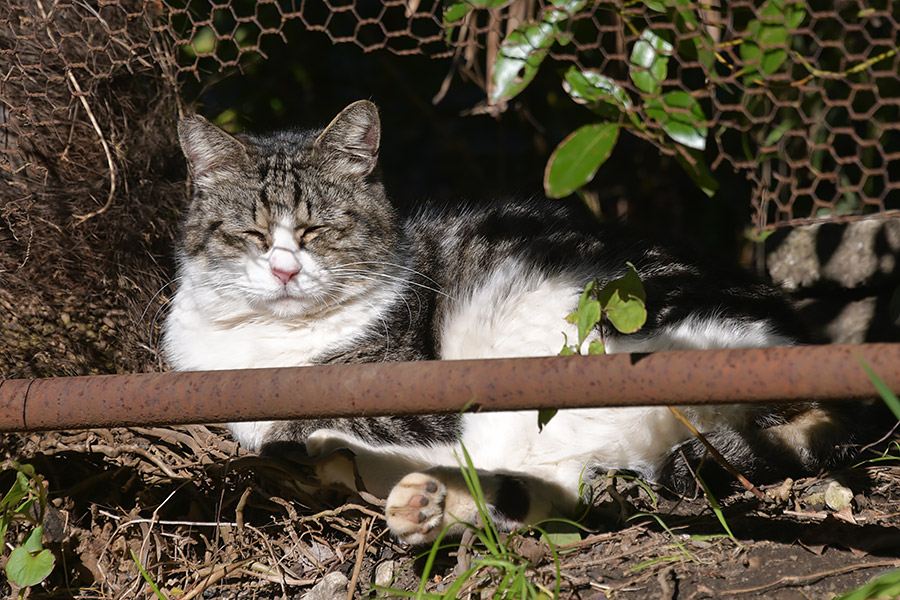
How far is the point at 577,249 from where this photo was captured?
7.26 ft

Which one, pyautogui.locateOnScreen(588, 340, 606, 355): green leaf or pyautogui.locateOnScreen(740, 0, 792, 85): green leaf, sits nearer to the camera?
pyautogui.locateOnScreen(588, 340, 606, 355): green leaf

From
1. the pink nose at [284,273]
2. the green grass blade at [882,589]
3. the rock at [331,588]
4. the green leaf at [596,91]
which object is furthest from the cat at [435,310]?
the green grass blade at [882,589]

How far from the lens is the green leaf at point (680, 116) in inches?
67.6

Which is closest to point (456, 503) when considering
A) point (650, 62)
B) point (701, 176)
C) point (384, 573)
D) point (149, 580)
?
point (384, 573)

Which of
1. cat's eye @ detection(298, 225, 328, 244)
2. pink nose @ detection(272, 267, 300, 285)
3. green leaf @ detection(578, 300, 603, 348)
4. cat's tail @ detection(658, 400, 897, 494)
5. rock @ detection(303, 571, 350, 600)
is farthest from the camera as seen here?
cat's eye @ detection(298, 225, 328, 244)

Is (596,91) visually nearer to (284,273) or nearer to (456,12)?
(456,12)

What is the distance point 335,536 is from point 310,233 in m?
0.81

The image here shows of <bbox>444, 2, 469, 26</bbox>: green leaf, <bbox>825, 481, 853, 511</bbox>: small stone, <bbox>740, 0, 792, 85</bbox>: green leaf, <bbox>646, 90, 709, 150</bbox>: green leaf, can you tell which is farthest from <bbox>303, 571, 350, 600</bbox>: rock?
<bbox>740, 0, 792, 85</bbox>: green leaf

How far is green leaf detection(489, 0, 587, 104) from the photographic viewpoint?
1.82m

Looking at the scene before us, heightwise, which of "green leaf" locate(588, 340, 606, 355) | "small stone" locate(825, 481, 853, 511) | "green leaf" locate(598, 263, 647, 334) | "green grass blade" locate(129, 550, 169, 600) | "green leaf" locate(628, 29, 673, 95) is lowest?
"green grass blade" locate(129, 550, 169, 600)

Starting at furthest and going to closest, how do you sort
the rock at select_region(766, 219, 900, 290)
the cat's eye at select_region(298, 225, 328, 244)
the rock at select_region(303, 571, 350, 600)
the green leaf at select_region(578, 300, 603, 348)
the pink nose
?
1. the rock at select_region(766, 219, 900, 290)
2. the cat's eye at select_region(298, 225, 328, 244)
3. the pink nose
4. the rock at select_region(303, 571, 350, 600)
5. the green leaf at select_region(578, 300, 603, 348)

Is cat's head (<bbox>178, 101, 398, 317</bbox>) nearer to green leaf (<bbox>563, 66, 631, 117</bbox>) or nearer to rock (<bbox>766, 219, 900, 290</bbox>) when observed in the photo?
green leaf (<bbox>563, 66, 631, 117</bbox>)

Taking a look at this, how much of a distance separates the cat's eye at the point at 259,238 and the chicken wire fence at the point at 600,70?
0.50 metres

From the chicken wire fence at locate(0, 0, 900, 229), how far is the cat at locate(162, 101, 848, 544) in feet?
0.95
